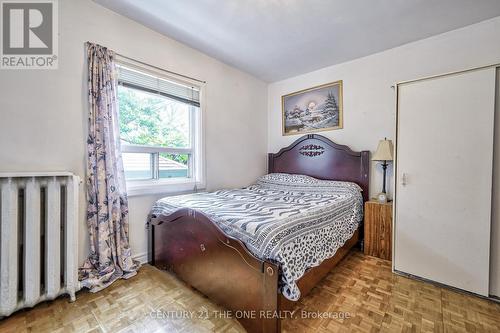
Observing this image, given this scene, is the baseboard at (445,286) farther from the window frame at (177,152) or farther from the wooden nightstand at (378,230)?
the window frame at (177,152)

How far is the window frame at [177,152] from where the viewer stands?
2180 mm

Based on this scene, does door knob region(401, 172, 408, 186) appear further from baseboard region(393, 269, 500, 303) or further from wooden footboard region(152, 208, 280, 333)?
wooden footboard region(152, 208, 280, 333)

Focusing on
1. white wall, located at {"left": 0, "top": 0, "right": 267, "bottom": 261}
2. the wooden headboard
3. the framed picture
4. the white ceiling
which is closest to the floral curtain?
white wall, located at {"left": 0, "top": 0, "right": 267, "bottom": 261}

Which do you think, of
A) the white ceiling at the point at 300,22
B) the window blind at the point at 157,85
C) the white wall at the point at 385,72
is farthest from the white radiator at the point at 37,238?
the white wall at the point at 385,72

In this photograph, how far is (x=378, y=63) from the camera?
2.71 metres

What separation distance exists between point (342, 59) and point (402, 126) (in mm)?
1423

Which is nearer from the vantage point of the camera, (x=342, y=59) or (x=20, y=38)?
(x=20, y=38)

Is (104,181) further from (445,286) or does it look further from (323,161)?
(445,286)

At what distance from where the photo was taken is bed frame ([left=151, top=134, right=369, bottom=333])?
1172 millimetres

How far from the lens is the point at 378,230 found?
2.36 meters

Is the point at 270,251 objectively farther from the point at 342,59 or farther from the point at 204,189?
the point at 342,59

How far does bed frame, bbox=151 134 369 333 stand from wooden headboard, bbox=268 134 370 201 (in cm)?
77

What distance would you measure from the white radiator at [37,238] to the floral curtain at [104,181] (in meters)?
0.21

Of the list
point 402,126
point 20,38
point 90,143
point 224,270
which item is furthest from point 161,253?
point 402,126
